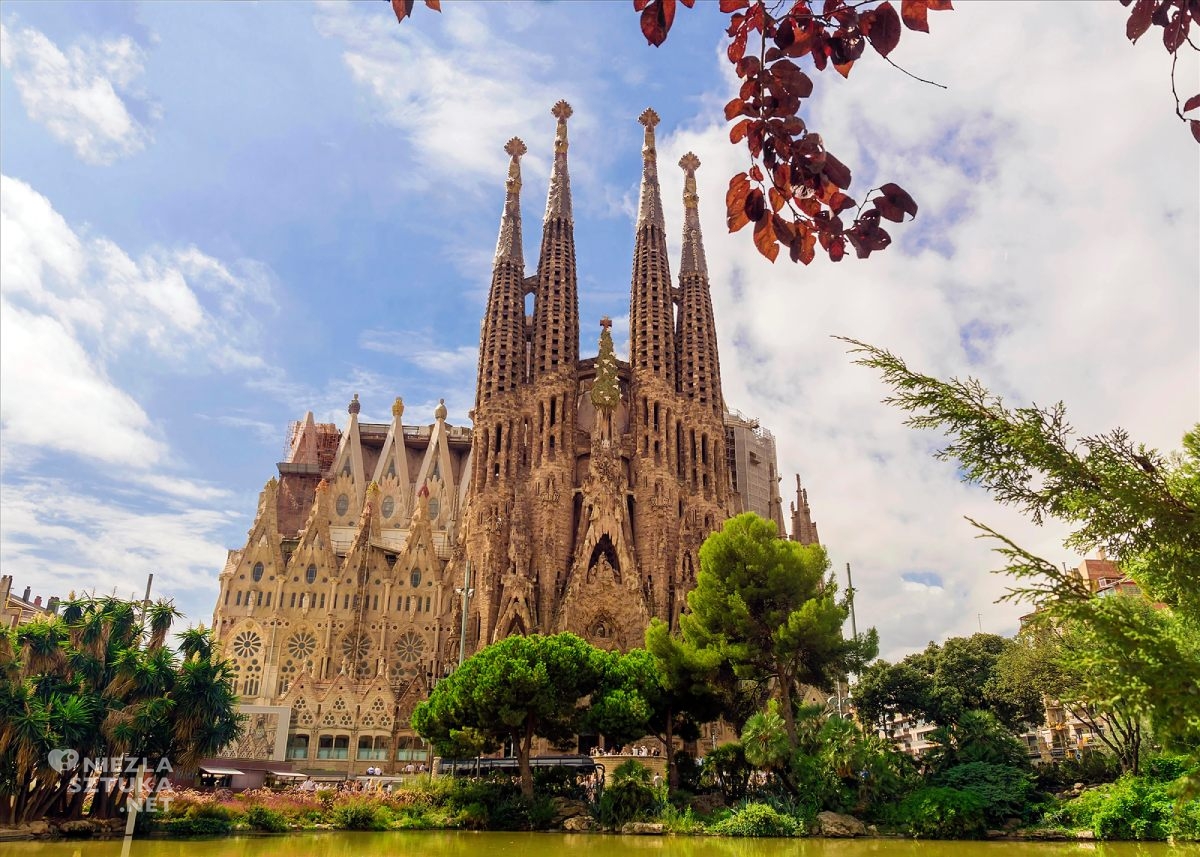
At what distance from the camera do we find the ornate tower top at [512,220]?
4766 cm

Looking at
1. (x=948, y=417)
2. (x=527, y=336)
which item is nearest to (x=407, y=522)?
(x=527, y=336)

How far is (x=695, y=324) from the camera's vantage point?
4781 cm

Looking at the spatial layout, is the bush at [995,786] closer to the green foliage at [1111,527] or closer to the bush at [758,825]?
the bush at [758,825]

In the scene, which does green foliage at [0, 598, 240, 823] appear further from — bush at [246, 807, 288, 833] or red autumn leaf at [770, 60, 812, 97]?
red autumn leaf at [770, 60, 812, 97]

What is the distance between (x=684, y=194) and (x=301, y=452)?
30.1 meters

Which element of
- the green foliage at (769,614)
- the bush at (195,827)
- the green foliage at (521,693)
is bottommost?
the bush at (195,827)

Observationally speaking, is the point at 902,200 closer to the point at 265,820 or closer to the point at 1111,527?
the point at 1111,527

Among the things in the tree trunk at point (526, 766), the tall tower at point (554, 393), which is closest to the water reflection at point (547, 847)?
the tree trunk at point (526, 766)

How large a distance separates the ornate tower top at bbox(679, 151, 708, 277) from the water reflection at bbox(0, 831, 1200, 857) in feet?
118

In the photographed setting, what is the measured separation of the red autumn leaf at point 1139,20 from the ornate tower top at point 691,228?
155ft

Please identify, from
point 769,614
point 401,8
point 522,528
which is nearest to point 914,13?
point 401,8

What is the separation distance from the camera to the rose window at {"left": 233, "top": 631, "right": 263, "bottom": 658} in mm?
40156

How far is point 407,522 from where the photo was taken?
52281 mm

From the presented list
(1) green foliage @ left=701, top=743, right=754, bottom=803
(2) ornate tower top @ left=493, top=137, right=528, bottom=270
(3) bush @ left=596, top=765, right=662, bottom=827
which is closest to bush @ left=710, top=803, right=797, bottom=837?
(3) bush @ left=596, top=765, right=662, bottom=827
